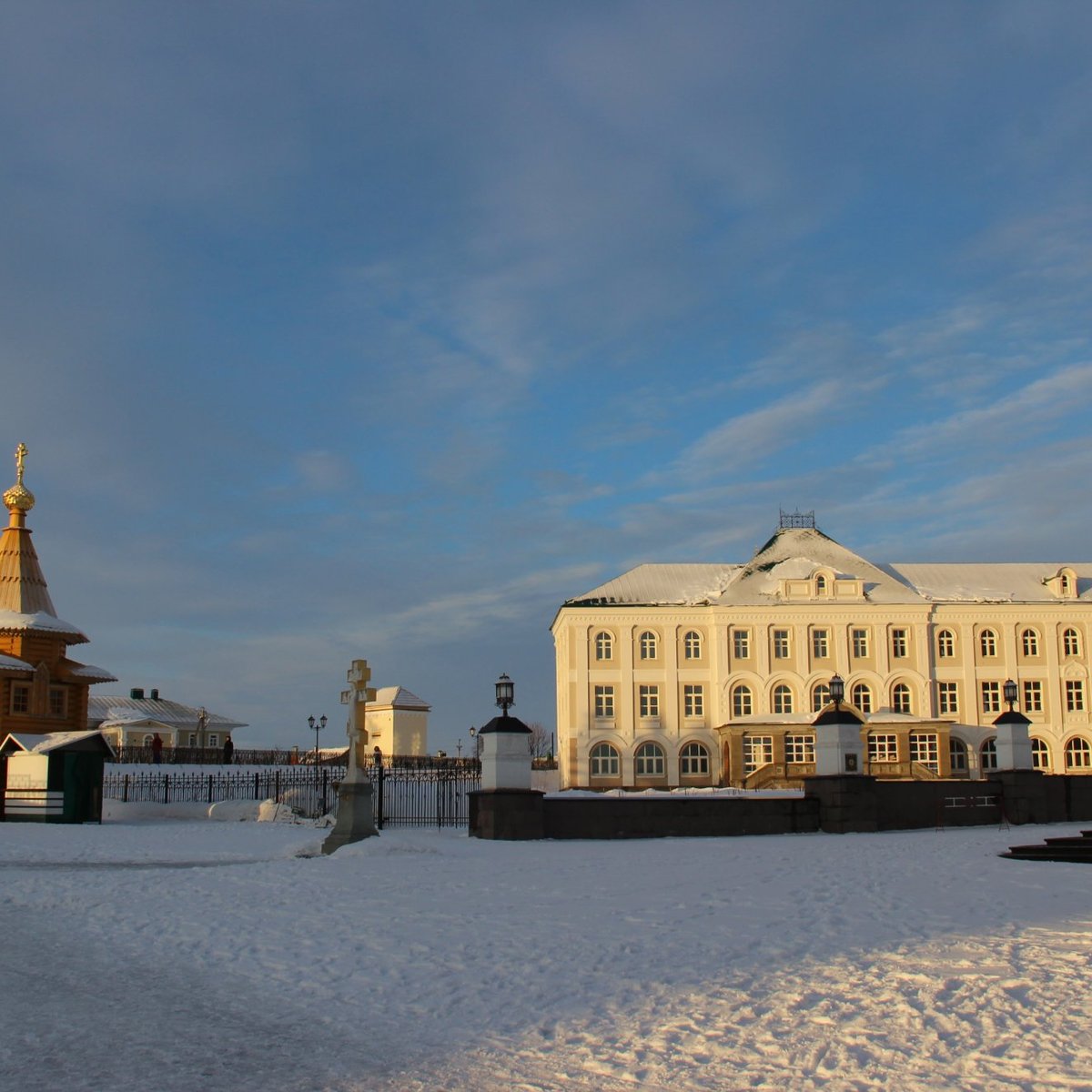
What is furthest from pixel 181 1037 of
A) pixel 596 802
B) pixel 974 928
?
pixel 596 802

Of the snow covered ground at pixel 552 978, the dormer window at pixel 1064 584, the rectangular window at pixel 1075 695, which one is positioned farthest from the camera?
the dormer window at pixel 1064 584

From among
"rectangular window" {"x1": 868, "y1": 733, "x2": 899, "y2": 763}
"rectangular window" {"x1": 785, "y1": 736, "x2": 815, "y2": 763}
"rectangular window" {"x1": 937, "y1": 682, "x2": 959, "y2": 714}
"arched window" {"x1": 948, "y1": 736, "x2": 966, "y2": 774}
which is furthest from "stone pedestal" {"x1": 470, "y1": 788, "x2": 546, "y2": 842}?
"rectangular window" {"x1": 937, "y1": 682, "x2": 959, "y2": 714}

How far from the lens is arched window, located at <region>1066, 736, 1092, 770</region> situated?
192 ft

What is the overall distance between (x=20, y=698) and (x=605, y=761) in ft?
90.2

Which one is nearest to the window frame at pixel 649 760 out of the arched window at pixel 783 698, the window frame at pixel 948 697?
the arched window at pixel 783 698

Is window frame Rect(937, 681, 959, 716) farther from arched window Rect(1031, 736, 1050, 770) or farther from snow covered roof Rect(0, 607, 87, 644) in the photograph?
snow covered roof Rect(0, 607, 87, 644)

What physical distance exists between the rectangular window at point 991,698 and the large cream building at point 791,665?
0.06 metres

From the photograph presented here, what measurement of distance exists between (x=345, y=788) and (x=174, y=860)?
124 inches

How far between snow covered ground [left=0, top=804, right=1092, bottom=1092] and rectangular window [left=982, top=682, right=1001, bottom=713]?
145ft

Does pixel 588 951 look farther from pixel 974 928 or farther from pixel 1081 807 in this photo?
pixel 1081 807

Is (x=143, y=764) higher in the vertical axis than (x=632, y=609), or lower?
lower

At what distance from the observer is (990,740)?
58.1 m

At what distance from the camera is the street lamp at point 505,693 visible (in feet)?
78.0

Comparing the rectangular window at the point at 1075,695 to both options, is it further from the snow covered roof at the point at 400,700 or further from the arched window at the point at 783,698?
the snow covered roof at the point at 400,700
